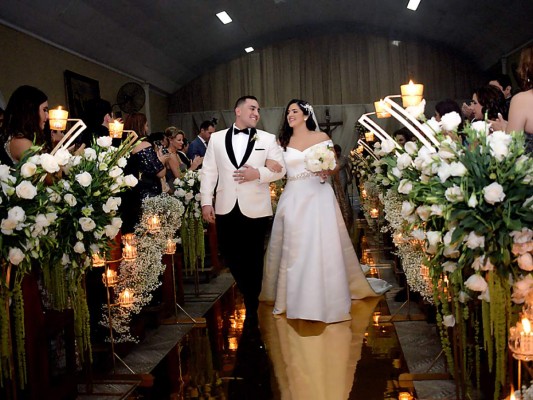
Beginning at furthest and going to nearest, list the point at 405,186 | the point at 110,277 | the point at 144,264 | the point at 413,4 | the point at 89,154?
the point at 413,4
the point at 144,264
the point at 110,277
the point at 89,154
the point at 405,186

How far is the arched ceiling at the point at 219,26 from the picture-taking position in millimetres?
12336

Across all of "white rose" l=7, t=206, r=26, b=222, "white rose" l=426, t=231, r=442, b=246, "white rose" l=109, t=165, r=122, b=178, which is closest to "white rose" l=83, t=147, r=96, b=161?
"white rose" l=109, t=165, r=122, b=178

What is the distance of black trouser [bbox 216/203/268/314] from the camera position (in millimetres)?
6492

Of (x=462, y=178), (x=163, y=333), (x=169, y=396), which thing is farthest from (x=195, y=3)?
(x=462, y=178)

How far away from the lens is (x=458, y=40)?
759 inches

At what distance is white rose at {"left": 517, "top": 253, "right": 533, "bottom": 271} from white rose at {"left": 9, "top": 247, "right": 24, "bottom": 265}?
7.63 ft

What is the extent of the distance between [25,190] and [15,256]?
327 mm

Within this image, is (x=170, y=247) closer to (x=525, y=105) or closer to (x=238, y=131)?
(x=238, y=131)

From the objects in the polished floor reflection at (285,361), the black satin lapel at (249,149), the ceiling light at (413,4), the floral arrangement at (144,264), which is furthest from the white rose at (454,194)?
the ceiling light at (413,4)

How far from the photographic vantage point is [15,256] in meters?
3.45

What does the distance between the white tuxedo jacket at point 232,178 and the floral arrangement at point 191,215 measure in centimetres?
132

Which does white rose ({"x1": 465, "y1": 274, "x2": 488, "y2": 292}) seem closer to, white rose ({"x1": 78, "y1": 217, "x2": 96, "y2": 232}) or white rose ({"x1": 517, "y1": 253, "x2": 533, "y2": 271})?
white rose ({"x1": 517, "y1": 253, "x2": 533, "y2": 271})

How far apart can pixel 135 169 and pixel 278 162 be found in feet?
4.36

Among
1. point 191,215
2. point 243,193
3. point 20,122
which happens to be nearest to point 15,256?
point 20,122
